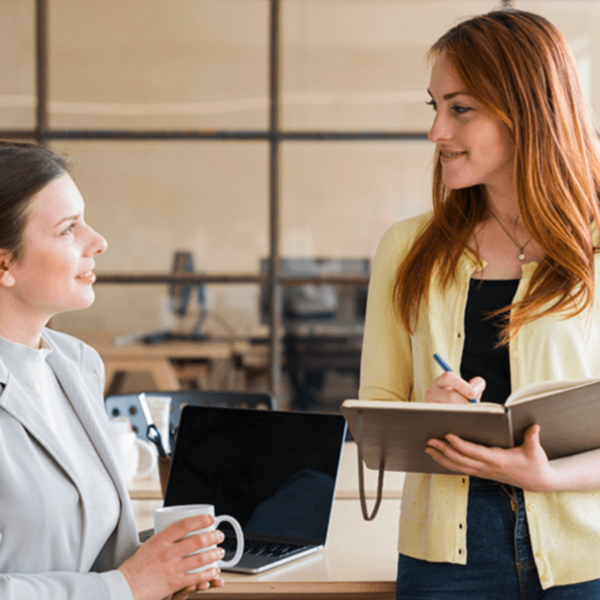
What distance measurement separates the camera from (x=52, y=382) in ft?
4.06

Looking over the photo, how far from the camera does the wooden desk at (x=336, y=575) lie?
1.29m

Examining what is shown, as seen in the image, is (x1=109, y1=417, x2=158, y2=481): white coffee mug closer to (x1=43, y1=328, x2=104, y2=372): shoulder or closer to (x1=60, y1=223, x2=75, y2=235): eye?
(x1=43, y1=328, x2=104, y2=372): shoulder

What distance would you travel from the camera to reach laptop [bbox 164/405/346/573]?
1455mm

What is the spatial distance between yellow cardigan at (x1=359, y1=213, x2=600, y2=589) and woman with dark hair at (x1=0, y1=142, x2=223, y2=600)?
0.37 m

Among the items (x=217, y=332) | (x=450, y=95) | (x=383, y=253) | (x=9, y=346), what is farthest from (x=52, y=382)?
(x=217, y=332)

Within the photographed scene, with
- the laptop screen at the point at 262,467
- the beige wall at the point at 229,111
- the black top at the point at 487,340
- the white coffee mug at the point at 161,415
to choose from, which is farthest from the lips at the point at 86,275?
the beige wall at the point at 229,111

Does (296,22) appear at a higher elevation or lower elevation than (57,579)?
higher

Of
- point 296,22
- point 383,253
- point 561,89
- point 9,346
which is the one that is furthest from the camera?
point 296,22

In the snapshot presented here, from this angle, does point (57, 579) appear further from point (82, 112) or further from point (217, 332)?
point (82, 112)

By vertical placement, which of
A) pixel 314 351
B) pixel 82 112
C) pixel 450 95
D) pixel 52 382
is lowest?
pixel 314 351

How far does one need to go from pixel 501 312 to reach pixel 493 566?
41 centimetres

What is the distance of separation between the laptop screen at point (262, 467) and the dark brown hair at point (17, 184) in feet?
1.83

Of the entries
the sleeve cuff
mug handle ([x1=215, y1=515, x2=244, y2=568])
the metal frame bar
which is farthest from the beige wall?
the sleeve cuff

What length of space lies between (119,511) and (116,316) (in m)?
2.58
